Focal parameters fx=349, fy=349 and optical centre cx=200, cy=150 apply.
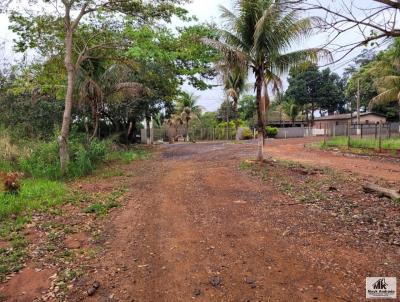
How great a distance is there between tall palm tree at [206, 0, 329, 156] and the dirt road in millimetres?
6875

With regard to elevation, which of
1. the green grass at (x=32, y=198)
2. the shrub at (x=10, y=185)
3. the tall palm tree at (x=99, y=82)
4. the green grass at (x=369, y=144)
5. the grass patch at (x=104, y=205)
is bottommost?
the grass patch at (x=104, y=205)

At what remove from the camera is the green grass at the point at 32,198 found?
7.20m

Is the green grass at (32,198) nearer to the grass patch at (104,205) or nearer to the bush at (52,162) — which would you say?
the grass patch at (104,205)

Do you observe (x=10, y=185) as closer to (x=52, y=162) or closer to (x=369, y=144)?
(x=52, y=162)

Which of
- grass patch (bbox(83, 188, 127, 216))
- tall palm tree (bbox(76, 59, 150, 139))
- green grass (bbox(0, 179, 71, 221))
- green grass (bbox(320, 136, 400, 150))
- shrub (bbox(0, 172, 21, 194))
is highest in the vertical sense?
tall palm tree (bbox(76, 59, 150, 139))

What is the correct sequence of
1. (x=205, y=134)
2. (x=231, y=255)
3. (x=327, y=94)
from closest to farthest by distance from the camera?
(x=231, y=255) < (x=205, y=134) < (x=327, y=94)

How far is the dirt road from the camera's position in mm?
3809

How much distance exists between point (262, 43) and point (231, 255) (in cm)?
1006

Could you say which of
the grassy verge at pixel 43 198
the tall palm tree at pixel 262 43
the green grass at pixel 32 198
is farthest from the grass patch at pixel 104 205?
the tall palm tree at pixel 262 43

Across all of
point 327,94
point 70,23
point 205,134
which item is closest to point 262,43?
point 70,23

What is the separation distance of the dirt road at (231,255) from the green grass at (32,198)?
6.22ft

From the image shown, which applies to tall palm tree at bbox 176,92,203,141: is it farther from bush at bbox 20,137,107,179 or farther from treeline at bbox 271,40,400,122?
bush at bbox 20,137,107,179

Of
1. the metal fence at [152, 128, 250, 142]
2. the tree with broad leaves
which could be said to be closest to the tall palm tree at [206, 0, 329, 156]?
the tree with broad leaves

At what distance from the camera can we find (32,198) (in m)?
8.16
